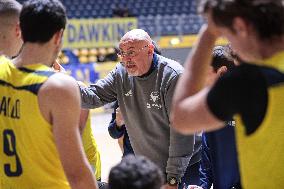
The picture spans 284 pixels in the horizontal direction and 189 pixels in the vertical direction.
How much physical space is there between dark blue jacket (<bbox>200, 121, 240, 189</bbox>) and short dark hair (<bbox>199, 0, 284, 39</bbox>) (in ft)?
4.60

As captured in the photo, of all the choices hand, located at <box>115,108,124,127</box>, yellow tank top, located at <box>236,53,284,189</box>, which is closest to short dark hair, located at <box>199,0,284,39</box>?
yellow tank top, located at <box>236,53,284,189</box>

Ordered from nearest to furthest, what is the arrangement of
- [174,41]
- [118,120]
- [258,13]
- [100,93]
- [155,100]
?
[258,13], [155,100], [100,93], [118,120], [174,41]

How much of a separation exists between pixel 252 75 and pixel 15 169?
1.12m

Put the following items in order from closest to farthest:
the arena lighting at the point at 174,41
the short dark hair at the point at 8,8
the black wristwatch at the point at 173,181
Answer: the short dark hair at the point at 8,8 → the black wristwatch at the point at 173,181 → the arena lighting at the point at 174,41

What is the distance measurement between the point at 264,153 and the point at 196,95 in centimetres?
29

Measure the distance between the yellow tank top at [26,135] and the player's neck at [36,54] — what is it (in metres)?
0.03

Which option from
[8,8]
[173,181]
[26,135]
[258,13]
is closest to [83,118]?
[173,181]

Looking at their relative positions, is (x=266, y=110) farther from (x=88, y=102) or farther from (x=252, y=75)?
(x=88, y=102)

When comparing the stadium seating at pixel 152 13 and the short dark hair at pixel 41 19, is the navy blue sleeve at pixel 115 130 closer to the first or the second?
the short dark hair at pixel 41 19

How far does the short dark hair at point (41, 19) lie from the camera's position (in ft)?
7.11

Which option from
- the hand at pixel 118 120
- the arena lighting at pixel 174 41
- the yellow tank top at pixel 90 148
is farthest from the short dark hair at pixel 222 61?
the arena lighting at pixel 174 41

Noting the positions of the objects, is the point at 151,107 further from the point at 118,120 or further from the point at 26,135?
the point at 26,135

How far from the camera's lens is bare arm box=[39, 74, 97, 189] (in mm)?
2070

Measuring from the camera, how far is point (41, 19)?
85.4 inches
